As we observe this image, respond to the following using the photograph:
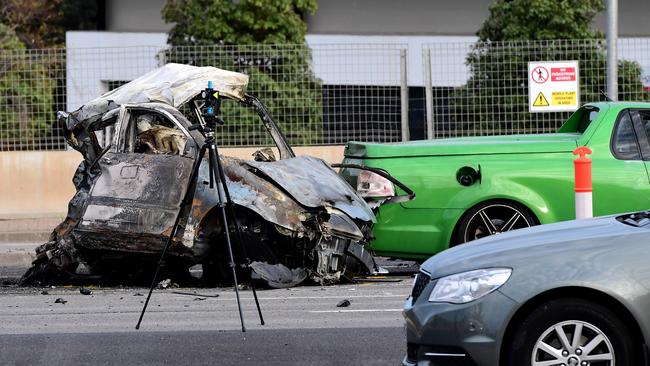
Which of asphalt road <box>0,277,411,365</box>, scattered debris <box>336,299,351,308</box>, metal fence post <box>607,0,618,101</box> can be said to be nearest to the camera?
asphalt road <box>0,277,411,365</box>

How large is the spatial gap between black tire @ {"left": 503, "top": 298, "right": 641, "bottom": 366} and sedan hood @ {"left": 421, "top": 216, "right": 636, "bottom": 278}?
0.28 meters

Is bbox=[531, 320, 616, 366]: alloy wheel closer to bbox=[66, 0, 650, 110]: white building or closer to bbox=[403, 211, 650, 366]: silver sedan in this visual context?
bbox=[403, 211, 650, 366]: silver sedan

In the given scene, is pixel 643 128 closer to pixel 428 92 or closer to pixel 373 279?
pixel 373 279

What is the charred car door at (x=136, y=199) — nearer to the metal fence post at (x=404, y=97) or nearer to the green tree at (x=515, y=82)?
the metal fence post at (x=404, y=97)

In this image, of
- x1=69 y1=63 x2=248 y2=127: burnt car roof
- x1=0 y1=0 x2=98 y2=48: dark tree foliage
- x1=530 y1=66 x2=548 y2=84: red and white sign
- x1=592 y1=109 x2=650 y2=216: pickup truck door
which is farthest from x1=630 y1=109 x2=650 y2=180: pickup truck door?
x1=0 y1=0 x2=98 y2=48: dark tree foliage

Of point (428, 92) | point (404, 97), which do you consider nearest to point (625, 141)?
point (428, 92)

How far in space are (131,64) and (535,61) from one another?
648 centimetres

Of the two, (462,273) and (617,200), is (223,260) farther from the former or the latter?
(462,273)

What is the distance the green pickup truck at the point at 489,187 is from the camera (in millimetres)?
10508

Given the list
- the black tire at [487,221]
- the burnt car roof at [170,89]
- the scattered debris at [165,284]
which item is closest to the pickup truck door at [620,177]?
the black tire at [487,221]

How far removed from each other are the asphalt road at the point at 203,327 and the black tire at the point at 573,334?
1461 mm

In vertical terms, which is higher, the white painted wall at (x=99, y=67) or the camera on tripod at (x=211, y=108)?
the white painted wall at (x=99, y=67)

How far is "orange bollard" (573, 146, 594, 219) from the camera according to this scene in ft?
32.9

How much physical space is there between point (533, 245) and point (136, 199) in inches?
200
